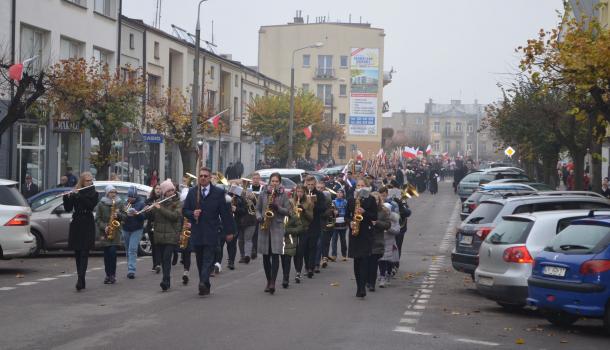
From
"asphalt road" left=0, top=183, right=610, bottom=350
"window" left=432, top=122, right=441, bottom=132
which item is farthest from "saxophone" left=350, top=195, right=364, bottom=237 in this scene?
"window" left=432, top=122, right=441, bottom=132

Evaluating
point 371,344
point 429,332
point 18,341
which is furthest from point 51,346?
point 429,332

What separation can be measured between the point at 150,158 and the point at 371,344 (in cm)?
3795

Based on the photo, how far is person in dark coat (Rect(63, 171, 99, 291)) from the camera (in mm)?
15047

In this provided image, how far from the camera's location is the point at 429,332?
11672mm

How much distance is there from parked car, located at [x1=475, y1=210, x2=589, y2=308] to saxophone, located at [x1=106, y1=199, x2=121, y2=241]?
19.8 ft

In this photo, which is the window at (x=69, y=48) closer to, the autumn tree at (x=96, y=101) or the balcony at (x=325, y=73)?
the autumn tree at (x=96, y=101)

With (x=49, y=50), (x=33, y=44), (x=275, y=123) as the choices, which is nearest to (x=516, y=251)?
(x=33, y=44)

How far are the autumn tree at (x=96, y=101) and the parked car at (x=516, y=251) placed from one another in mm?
18295

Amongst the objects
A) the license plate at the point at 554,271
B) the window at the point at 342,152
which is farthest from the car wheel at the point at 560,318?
the window at the point at 342,152

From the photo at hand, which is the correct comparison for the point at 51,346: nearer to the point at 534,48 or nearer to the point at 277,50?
the point at 534,48

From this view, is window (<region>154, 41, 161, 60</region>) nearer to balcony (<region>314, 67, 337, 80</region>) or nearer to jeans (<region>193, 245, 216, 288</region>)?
jeans (<region>193, 245, 216, 288</region>)

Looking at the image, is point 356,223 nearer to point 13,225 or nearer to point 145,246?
point 13,225

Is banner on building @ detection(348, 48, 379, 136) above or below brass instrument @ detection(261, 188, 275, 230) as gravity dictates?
above

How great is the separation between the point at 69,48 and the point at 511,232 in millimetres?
26576
